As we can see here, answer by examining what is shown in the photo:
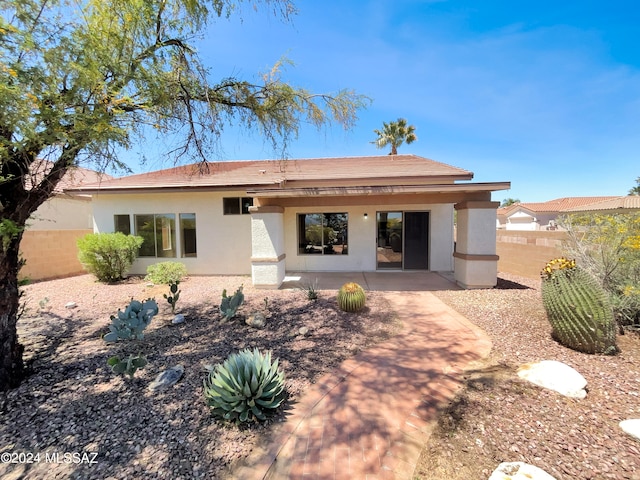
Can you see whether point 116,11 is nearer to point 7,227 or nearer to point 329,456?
point 7,227

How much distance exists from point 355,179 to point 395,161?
10.7 feet

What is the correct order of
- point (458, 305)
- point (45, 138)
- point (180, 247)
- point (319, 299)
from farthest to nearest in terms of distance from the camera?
point (180, 247) < point (319, 299) < point (458, 305) < point (45, 138)

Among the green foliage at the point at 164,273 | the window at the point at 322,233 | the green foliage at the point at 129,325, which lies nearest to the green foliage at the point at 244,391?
the green foliage at the point at 129,325

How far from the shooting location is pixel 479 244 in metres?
8.27

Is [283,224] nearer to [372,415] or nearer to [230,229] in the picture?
[230,229]

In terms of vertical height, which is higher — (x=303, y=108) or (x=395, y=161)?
(x=395, y=161)

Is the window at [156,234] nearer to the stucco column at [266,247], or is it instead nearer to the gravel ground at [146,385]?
the gravel ground at [146,385]

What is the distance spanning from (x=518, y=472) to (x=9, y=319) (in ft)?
Result: 19.6

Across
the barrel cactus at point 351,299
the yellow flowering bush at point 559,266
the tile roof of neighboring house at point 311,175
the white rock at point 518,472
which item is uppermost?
the tile roof of neighboring house at point 311,175

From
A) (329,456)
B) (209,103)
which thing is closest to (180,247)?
(209,103)

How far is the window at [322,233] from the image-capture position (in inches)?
448

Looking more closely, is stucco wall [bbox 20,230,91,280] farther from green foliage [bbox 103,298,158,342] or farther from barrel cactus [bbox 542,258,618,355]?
barrel cactus [bbox 542,258,618,355]

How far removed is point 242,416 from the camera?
2719 mm

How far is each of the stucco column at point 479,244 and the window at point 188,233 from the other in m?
9.99
